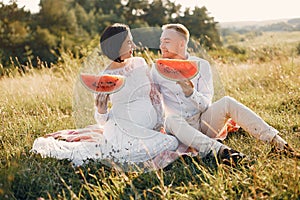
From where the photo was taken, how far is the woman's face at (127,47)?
3729 mm

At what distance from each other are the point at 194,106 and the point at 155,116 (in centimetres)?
37

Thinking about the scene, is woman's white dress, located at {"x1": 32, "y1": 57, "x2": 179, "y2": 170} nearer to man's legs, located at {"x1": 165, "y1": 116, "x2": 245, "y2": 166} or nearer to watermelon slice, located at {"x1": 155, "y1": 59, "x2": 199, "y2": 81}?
man's legs, located at {"x1": 165, "y1": 116, "x2": 245, "y2": 166}

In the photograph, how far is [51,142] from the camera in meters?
4.03

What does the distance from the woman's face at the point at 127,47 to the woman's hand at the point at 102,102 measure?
15.0 inches

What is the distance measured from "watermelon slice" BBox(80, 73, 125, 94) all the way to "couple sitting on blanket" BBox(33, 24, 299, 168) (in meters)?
0.09

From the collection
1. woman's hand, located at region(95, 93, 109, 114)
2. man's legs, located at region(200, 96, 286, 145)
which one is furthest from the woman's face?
man's legs, located at region(200, 96, 286, 145)

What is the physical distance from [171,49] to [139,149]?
0.97 metres

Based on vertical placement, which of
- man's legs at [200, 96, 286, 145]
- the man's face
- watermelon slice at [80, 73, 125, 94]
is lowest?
man's legs at [200, 96, 286, 145]

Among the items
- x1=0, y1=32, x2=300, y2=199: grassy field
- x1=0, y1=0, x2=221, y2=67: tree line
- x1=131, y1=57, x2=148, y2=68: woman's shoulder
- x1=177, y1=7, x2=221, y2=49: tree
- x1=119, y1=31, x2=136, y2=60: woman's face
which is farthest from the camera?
x1=177, y1=7, x2=221, y2=49: tree

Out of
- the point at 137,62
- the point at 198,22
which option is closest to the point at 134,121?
the point at 137,62

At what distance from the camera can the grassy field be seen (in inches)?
110

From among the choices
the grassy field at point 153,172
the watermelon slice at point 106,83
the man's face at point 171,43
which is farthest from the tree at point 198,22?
the watermelon slice at point 106,83

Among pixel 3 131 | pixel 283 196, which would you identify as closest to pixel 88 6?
pixel 3 131

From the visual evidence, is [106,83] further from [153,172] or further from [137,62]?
[153,172]
